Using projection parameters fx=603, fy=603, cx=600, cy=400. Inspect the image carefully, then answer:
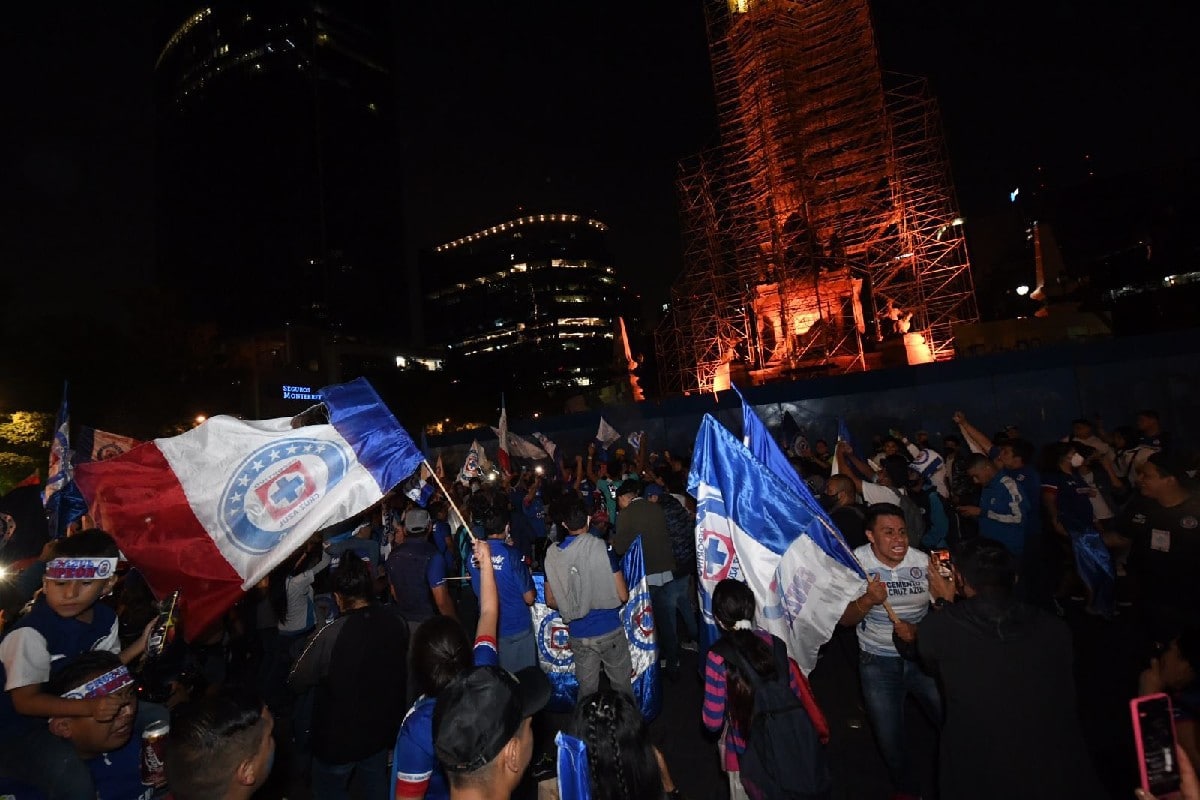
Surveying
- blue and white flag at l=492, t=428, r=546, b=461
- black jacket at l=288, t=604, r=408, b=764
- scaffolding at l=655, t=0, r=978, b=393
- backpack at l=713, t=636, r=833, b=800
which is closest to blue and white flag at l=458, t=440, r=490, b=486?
blue and white flag at l=492, t=428, r=546, b=461

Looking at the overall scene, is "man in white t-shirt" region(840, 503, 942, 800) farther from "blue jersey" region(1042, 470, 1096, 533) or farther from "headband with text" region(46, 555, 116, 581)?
"headband with text" region(46, 555, 116, 581)

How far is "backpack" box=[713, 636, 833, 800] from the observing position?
2896 millimetres

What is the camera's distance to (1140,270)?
29.0m

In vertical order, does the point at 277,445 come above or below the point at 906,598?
above

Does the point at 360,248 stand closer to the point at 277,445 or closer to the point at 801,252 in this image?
the point at 801,252

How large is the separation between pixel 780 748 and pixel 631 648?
2.25 meters

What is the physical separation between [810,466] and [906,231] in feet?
77.4

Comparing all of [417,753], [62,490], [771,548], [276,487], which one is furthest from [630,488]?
[62,490]

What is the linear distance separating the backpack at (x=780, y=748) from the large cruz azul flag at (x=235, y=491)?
98.9 inches

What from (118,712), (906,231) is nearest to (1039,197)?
(906,231)

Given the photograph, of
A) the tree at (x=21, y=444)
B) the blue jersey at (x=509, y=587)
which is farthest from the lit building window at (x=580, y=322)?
the blue jersey at (x=509, y=587)

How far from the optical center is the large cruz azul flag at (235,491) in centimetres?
373

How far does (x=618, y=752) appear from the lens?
2170 mm

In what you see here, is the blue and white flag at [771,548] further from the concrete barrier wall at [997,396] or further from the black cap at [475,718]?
the concrete barrier wall at [997,396]
